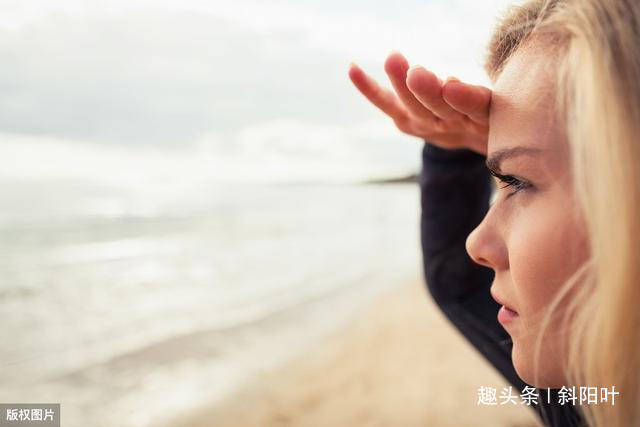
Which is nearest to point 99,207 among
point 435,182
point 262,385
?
point 262,385

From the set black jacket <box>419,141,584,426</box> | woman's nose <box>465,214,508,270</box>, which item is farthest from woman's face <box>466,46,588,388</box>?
black jacket <box>419,141,584,426</box>

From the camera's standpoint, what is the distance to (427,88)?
122 centimetres

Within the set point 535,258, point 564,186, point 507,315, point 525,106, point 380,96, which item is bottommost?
point 507,315

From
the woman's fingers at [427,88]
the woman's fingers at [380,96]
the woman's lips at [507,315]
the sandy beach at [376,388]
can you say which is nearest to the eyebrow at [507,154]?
the woman's fingers at [427,88]

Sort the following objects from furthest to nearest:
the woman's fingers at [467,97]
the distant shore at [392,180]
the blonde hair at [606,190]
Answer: the distant shore at [392,180] < the woman's fingers at [467,97] < the blonde hair at [606,190]

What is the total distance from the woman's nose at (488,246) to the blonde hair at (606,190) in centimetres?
18

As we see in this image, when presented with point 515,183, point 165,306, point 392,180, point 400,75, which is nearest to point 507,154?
point 515,183

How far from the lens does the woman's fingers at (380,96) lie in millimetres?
1672

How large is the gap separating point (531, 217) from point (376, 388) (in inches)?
149

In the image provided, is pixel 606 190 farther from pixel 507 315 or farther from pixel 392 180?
pixel 392 180

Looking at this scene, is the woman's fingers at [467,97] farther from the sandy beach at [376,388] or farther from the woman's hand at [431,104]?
the sandy beach at [376,388]

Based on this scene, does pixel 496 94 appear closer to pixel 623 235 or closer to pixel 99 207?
pixel 623 235

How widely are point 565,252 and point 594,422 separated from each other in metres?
0.36

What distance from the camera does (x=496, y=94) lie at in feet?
3.98
